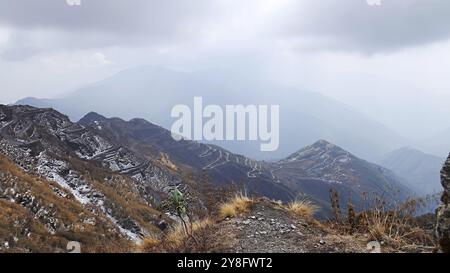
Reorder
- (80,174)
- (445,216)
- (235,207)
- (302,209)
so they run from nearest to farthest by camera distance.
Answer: (445,216), (235,207), (302,209), (80,174)

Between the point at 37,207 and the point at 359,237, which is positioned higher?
the point at 359,237

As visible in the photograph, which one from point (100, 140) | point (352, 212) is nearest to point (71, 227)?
point (352, 212)

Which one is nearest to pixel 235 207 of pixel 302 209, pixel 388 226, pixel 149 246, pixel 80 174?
pixel 302 209

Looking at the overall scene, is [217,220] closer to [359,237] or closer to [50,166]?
[359,237]

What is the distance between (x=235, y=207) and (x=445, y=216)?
4.91 meters

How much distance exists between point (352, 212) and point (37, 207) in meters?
23.3

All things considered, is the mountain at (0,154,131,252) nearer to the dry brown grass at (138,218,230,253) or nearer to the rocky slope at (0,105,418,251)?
the rocky slope at (0,105,418,251)

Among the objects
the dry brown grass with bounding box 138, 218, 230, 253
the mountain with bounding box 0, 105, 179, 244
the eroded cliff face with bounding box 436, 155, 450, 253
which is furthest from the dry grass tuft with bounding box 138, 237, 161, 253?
the mountain with bounding box 0, 105, 179, 244

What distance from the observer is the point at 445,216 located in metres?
7.21

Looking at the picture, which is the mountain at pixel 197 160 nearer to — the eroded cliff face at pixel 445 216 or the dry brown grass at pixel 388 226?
the dry brown grass at pixel 388 226

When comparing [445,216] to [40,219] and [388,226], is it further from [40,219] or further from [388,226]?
[40,219]

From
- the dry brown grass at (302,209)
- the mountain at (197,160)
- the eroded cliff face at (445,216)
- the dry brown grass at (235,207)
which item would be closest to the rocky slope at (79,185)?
the dry brown grass at (302,209)
